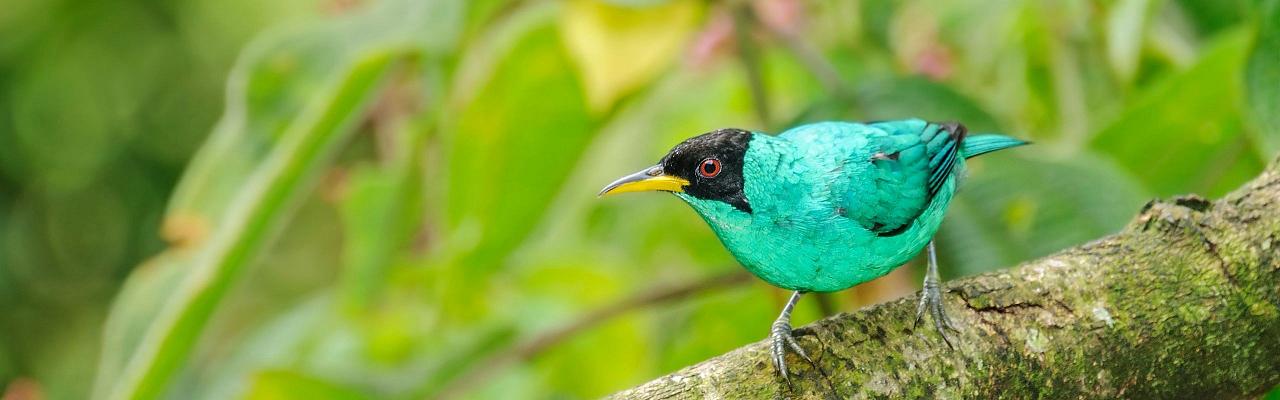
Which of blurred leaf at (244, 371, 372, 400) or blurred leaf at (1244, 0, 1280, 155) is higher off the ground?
blurred leaf at (244, 371, 372, 400)

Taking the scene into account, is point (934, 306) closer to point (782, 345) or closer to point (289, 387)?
point (782, 345)

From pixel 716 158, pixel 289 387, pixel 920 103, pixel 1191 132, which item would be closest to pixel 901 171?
pixel 716 158

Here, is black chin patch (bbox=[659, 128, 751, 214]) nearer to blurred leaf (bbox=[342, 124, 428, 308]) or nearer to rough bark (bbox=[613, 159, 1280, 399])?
rough bark (bbox=[613, 159, 1280, 399])

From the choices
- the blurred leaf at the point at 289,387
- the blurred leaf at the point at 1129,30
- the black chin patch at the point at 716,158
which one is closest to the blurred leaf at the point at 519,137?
the blurred leaf at the point at 289,387

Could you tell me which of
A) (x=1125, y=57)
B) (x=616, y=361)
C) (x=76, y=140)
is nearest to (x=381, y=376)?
(x=616, y=361)

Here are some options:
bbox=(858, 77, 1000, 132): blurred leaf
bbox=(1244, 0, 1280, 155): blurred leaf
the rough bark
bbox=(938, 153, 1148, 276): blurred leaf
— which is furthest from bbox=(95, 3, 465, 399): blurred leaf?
bbox=(1244, 0, 1280, 155): blurred leaf

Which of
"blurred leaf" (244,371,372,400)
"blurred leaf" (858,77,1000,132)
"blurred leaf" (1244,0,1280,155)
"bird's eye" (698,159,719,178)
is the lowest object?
"bird's eye" (698,159,719,178)

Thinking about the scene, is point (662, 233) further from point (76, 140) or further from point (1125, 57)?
point (76, 140)

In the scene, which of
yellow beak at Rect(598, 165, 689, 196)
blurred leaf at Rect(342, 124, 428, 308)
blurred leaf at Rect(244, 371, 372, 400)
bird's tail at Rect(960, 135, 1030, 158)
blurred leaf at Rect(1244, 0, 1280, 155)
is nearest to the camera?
yellow beak at Rect(598, 165, 689, 196)
